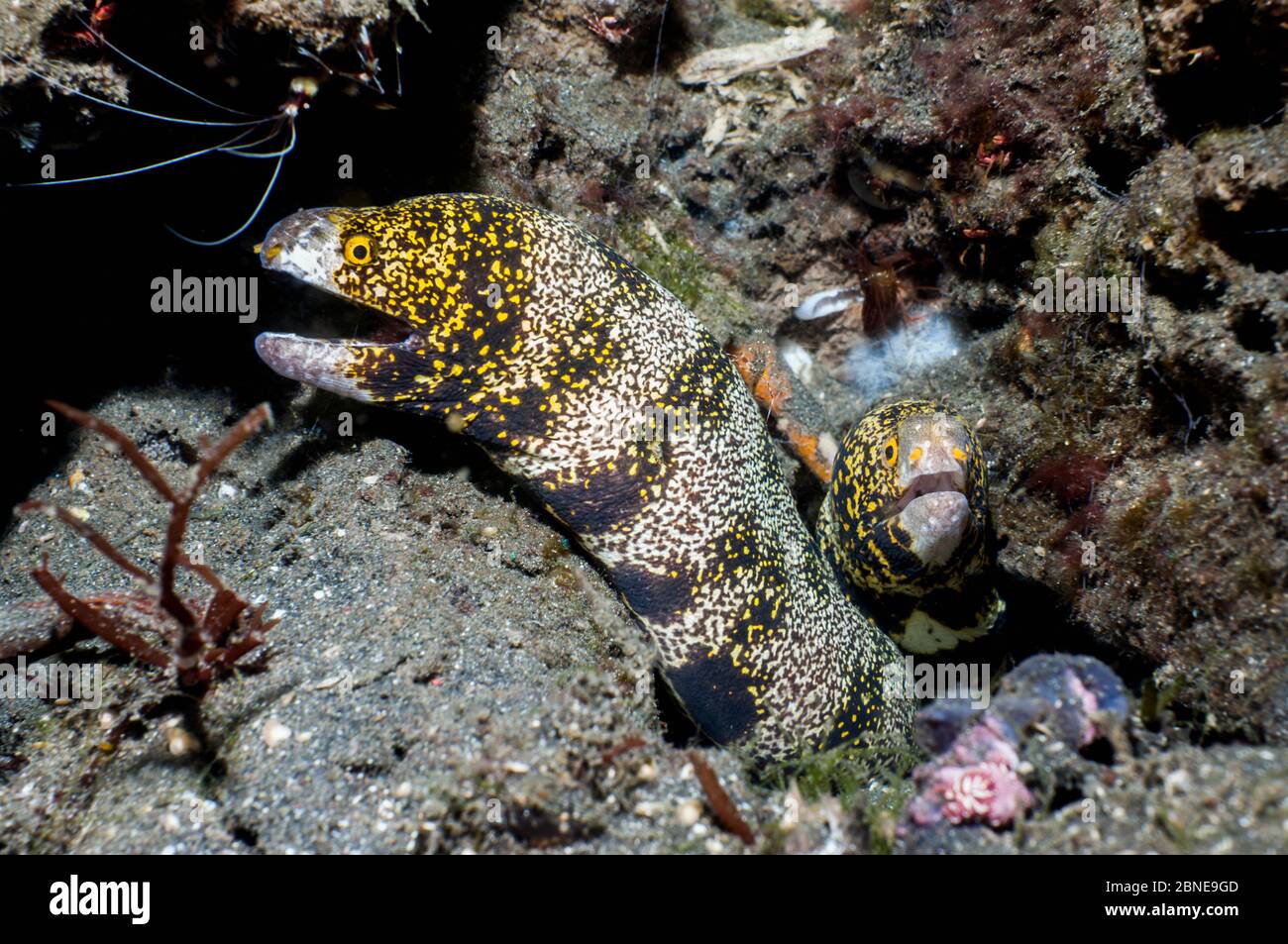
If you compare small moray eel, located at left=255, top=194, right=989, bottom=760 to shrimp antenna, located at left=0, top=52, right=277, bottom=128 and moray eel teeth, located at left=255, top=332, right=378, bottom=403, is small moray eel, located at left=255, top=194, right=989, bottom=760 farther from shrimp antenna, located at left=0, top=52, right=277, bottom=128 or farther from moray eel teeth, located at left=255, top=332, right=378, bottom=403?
shrimp antenna, located at left=0, top=52, right=277, bottom=128

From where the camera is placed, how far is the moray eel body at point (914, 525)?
10.8ft

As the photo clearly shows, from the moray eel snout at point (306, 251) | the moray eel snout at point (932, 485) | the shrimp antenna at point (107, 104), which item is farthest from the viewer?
the moray eel snout at point (932, 485)

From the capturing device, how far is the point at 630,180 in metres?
4.22

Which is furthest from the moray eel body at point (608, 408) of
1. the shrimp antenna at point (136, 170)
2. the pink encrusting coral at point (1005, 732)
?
the pink encrusting coral at point (1005, 732)

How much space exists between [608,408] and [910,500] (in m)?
1.56

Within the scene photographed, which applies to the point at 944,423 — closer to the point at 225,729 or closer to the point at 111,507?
the point at 225,729

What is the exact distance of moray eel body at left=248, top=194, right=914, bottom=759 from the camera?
9.42 feet

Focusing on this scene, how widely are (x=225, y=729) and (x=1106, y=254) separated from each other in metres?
4.26

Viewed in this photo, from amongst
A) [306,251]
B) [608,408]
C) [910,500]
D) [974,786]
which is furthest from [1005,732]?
[306,251]

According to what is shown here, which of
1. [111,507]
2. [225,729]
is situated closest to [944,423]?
[225,729]

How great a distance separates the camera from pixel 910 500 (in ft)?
11.1

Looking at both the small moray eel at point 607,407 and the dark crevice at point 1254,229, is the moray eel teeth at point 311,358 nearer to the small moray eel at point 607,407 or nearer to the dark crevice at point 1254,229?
the small moray eel at point 607,407

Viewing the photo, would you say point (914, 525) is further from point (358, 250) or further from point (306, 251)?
point (306, 251)

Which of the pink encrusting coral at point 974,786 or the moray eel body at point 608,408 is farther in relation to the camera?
the moray eel body at point 608,408
